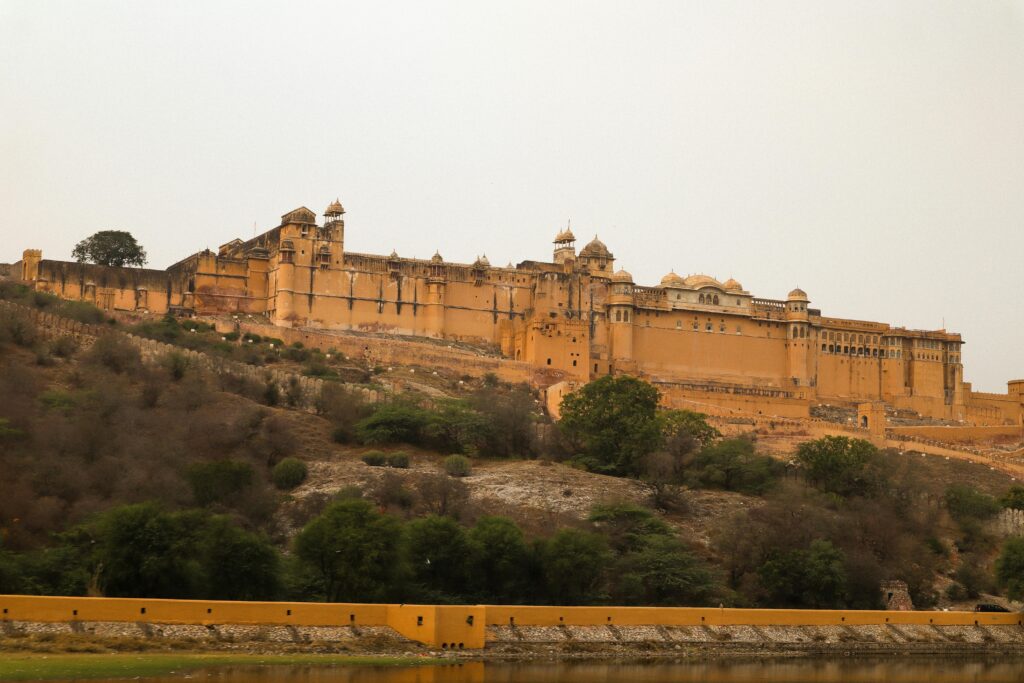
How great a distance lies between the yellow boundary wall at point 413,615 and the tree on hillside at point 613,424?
14.6 meters

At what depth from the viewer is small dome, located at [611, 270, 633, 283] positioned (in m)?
75.9

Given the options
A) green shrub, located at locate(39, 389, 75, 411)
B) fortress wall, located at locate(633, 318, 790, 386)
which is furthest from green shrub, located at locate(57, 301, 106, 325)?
fortress wall, located at locate(633, 318, 790, 386)

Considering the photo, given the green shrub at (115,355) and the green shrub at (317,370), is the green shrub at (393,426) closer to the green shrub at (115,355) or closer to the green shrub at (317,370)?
the green shrub at (317,370)

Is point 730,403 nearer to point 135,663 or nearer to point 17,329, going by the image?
point 17,329

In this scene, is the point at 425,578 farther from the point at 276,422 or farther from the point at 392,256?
the point at 392,256

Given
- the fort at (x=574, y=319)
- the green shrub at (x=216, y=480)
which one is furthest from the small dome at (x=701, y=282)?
the green shrub at (x=216, y=480)

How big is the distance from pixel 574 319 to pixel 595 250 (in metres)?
8.11

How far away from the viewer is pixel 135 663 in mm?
30266

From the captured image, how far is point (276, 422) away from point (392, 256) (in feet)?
64.9

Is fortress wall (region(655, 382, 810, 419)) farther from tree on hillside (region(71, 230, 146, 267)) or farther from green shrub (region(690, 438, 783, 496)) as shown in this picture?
tree on hillside (region(71, 230, 146, 267))

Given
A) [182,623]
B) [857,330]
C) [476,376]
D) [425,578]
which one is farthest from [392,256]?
[182,623]

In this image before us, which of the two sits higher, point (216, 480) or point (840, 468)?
point (840, 468)

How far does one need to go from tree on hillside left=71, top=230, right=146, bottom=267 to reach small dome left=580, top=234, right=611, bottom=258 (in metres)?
20.4

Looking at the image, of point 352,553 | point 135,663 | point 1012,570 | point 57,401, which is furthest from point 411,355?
point 135,663
